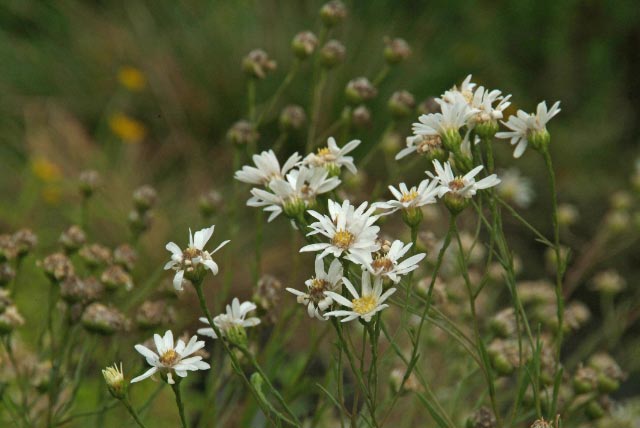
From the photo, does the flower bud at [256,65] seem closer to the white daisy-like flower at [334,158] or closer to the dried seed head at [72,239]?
the dried seed head at [72,239]

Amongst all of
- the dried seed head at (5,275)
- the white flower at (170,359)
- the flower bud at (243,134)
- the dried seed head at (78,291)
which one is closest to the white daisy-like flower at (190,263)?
the white flower at (170,359)

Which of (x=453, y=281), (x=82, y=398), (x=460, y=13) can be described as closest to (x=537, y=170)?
(x=460, y=13)

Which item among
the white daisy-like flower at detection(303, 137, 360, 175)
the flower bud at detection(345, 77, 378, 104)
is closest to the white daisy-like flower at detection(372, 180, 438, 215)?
the white daisy-like flower at detection(303, 137, 360, 175)

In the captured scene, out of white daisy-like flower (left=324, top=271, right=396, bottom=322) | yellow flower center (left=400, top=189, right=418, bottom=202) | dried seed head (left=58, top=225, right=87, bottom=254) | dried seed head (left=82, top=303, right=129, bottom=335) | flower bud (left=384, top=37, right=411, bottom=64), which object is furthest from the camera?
flower bud (left=384, top=37, right=411, bottom=64)

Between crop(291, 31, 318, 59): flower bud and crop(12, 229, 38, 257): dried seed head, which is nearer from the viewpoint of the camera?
crop(12, 229, 38, 257): dried seed head

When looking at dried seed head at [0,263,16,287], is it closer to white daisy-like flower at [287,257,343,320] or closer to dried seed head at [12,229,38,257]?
dried seed head at [12,229,38,257]

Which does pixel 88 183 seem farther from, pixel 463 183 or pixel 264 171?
pixel 463 183

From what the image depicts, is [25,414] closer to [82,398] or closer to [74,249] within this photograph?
[74,249]
